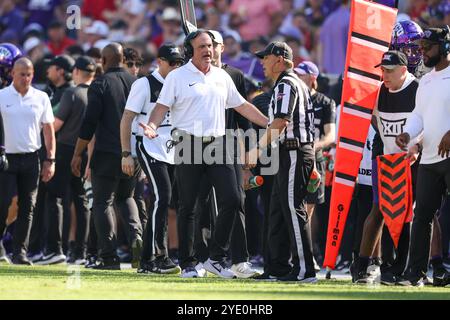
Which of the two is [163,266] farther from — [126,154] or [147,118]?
[147,118]

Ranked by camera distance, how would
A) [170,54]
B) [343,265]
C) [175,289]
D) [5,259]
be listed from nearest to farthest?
[175,289] → [170,54] → [343,265] → [5,259]

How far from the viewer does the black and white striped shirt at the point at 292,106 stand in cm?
1188

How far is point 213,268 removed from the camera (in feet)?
41.0

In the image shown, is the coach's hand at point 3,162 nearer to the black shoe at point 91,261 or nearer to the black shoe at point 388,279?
the black shoe at point 91,261

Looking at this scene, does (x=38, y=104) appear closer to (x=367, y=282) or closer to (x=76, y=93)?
(x=76, y=93)

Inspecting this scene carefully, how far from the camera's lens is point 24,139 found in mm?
15125

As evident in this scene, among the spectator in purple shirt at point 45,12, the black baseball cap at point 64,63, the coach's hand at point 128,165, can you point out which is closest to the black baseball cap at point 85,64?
the black baseball cap at point 64,63

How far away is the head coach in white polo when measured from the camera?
480 inches

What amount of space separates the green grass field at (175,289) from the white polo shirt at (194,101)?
1466mm

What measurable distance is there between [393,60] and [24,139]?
205 inches

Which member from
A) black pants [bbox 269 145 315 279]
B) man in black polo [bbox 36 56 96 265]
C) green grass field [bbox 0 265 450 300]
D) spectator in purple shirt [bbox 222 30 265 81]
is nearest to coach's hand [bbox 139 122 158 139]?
black pants [bbox 269 145 315 279]

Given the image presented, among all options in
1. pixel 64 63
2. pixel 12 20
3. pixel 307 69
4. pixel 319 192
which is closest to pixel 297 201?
pixel 319 192
